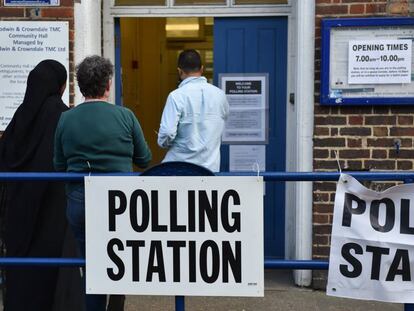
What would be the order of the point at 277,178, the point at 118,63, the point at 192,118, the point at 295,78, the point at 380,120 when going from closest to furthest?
Result: the point at 277,178, the point at 192,118, the point at 380,120, the point at 295,78, the point at 118,63

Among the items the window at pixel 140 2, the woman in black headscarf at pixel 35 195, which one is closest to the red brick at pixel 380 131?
the window at pixel 140 2

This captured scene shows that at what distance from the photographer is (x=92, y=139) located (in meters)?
3.32

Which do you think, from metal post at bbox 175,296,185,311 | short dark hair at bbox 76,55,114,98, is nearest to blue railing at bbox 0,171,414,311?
metal post at bbox 175,296,185,311

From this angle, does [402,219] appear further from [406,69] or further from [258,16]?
[258,16]

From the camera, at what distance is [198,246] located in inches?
116

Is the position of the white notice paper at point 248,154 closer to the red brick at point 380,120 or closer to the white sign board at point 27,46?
A: the red brick at point 380,120

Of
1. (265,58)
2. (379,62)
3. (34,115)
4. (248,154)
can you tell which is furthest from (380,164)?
(34,115)

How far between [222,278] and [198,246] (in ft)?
0.64

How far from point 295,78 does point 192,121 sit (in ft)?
4.29

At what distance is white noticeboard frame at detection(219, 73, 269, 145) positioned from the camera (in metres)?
5.41

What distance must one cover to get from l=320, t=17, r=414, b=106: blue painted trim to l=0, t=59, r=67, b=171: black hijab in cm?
209

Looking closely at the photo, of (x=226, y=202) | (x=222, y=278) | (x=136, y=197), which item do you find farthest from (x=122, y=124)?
(x=222, y=278)

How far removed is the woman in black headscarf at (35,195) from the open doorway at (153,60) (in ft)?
7.66

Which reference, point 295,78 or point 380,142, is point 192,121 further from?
point 380,142
